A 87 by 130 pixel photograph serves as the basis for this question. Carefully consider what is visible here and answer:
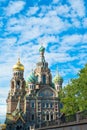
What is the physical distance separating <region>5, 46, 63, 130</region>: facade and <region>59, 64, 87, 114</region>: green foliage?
3673 cm

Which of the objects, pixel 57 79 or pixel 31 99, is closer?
pixel 31 99

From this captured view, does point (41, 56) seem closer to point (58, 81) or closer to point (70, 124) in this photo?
point (58, 81)

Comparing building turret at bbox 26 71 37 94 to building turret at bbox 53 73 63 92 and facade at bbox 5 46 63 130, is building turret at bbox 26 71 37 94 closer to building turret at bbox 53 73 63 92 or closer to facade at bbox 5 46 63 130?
facade at bbox 5 46 63 130

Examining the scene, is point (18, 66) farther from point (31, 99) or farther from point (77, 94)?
point (77, 94)

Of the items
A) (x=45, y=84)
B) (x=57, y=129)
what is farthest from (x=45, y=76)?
(x=57, y=129)

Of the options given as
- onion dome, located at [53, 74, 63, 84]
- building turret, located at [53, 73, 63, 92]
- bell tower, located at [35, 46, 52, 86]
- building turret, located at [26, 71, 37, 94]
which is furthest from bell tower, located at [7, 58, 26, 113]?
onion dome, located at [53, 74, 63, 84]

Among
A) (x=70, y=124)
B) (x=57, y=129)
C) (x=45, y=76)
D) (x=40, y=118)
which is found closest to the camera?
(x=70, y=124)

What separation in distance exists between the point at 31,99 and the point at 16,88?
5.71 meters

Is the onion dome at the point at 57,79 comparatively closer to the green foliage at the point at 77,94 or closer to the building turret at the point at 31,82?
the building turret at the point at 31,82

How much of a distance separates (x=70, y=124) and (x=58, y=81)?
67.3 m

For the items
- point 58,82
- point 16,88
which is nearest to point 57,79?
point 58,82

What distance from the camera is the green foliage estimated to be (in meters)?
41.1

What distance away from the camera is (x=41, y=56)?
90750 mm

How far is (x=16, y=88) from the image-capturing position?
277ft
